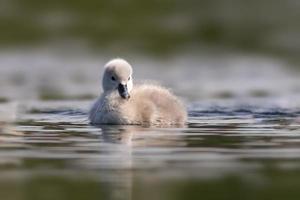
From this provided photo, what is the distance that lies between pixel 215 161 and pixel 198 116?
4.18m

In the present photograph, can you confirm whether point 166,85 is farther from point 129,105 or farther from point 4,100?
point 129,105

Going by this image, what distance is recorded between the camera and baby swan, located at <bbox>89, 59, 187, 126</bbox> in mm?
11539

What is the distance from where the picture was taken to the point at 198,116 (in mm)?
12836

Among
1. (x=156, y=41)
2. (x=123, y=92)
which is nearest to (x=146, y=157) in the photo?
(x=123, y=92)

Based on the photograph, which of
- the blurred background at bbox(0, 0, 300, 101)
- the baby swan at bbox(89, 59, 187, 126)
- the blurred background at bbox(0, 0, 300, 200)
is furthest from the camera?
the blurred background at bbox(0, 0, 300, 101)

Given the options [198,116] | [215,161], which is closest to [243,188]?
[215,161]

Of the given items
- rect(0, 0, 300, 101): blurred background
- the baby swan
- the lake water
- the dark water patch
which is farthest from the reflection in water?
Answer: rect(0, 0, 300, 101): blurred background

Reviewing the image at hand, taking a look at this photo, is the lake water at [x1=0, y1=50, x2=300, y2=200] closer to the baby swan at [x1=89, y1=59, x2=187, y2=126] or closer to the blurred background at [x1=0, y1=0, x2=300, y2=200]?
the blurred background at [x1=0, y1=0, x2=300, y2=200]

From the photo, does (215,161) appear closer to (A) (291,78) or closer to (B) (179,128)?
(B) (179,128)

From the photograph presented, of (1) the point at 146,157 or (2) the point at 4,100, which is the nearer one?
(1) the point at 146,157

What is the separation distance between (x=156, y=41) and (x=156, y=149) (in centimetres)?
1441

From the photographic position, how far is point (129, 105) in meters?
11.6

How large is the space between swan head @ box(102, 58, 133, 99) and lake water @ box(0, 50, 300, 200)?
0.48 metres

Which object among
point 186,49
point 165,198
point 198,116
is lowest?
point 165,198
